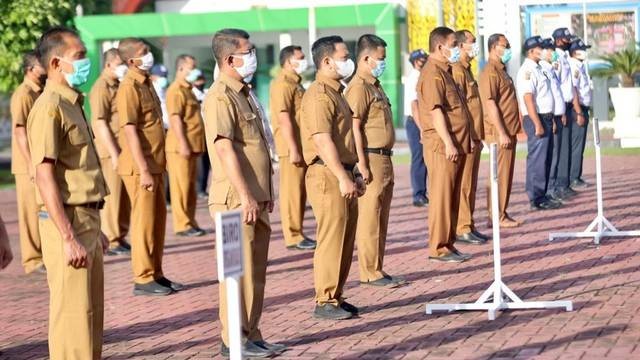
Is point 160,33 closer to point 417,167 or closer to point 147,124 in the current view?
point 417,167

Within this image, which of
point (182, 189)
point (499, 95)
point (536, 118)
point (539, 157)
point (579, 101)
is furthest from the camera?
point (579, 101)

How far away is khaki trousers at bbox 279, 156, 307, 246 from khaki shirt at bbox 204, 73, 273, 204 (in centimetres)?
601

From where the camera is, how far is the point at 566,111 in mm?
19234

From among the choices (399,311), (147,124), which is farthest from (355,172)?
(147,124)

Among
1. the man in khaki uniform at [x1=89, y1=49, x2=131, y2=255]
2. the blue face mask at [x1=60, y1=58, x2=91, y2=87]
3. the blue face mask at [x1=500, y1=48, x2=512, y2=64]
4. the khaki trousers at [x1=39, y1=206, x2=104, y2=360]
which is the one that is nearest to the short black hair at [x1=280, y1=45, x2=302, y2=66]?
the man in khaki uniform at [x1=89, y1=49, x2=131, y2=255]

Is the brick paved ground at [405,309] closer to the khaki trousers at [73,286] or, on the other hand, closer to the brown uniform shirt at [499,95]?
the khaki trousers at [73,286]

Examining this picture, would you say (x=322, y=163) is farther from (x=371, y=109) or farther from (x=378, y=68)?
(x=378, y=68)

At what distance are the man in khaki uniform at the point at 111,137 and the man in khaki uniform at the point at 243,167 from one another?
2.48 meters

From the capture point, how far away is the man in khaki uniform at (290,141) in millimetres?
14600

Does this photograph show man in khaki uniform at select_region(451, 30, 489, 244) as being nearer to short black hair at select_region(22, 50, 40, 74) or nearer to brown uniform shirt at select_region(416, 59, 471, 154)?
brown uniform shirt at select_region(416, 59, 471, 154)

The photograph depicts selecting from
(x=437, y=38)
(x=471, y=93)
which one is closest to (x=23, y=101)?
(x=437, y=38)

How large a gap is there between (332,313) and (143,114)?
2.74 meters

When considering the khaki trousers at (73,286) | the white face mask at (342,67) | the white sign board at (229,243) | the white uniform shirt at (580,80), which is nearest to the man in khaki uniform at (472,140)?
the white face mask at (342,67)

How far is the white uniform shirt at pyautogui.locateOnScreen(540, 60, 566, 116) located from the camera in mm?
17766
